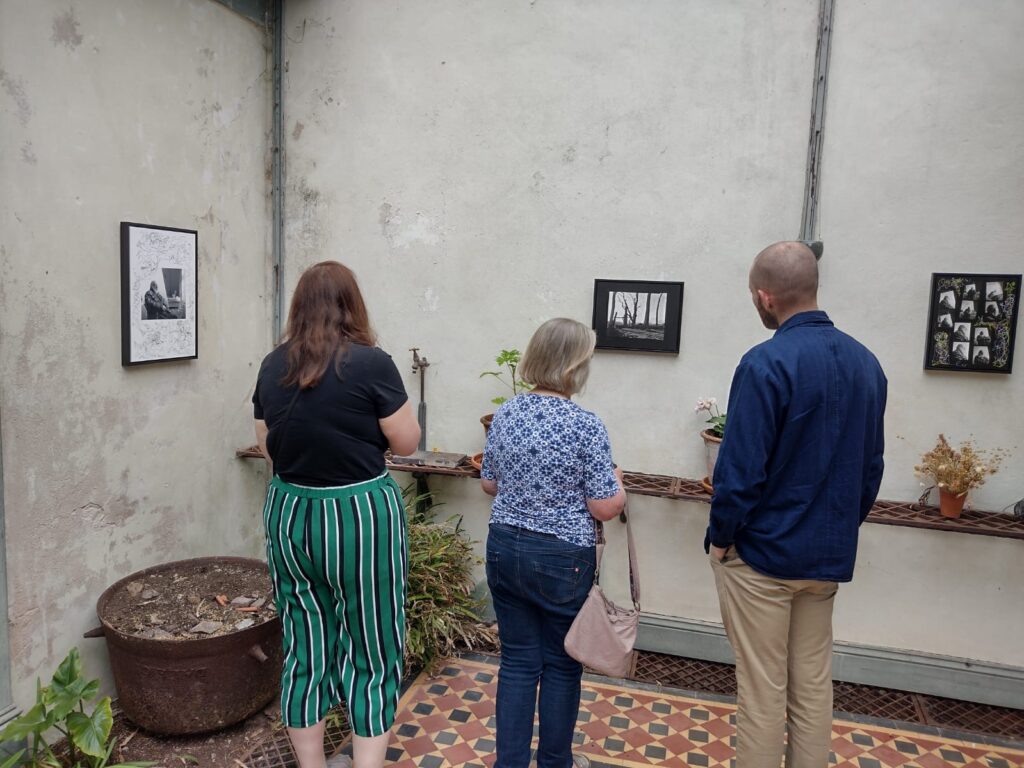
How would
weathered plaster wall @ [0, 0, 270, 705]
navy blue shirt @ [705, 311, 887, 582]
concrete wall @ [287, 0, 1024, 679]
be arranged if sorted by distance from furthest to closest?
concrete wall @ [287, 0, 1024, 679] → weathered plaster wall @ [0, 0, 270, 705] → navy blue shirt @ [705, 311, 887, 582]

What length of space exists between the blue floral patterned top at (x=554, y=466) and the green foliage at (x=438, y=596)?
4.54 ft

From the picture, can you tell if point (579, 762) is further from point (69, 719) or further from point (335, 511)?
point (69, 719)

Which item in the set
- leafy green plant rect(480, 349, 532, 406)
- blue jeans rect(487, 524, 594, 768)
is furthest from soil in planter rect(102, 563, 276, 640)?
leafy green plant rect(480, 349, 532, 406)

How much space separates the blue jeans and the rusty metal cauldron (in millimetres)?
1061

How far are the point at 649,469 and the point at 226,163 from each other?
2.53 m

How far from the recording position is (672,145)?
3.28 m

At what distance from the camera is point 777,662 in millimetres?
2070

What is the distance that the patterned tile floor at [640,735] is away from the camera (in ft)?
8.66

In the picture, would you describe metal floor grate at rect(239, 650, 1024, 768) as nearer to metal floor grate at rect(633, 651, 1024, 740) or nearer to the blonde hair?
metal floor grate at rect(633, 651, 1024, 740)

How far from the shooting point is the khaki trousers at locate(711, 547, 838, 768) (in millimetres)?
2045

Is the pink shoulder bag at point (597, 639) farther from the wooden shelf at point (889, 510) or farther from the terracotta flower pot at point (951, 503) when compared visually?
the terracotta flower pot at point (951, 503)

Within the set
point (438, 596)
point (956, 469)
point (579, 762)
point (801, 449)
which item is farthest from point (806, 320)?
point (438, 596)

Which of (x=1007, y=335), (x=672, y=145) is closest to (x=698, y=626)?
(x=1007, y=335)

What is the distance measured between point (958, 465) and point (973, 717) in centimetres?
108
